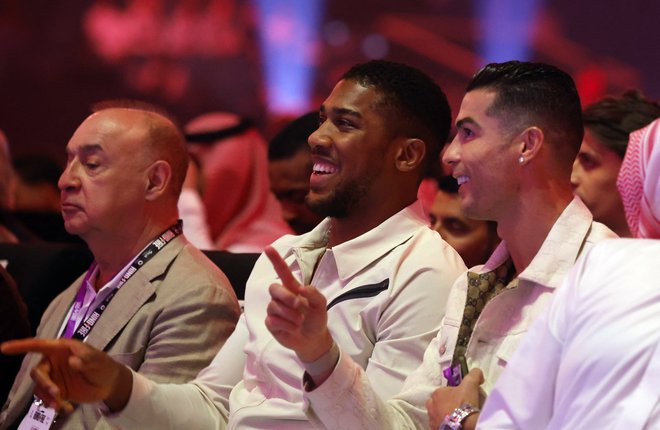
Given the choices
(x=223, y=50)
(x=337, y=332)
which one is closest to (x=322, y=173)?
(x=337, y=332)

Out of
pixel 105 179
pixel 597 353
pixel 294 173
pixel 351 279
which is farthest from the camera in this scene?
pixel 294 173

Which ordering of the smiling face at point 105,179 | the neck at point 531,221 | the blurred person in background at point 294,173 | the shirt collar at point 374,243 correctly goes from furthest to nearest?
1. the blurred person in background at point 294,173
2. the smiling face at point 105,179
3. the shirt collar at point 374,243
4. the neck at point 531,221

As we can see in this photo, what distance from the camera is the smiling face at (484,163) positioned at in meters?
2.44

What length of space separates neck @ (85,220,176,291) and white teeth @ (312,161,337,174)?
0.64 metres

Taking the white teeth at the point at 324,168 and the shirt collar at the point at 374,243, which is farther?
the white teeth at the point at 324,168

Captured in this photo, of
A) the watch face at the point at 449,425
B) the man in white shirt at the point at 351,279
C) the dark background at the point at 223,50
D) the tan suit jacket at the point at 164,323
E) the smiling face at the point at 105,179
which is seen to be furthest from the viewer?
the dark background at the point at 223,50

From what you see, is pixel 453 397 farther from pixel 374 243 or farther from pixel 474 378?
pixel 374 243

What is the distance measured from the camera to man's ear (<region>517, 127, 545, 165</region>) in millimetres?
2438

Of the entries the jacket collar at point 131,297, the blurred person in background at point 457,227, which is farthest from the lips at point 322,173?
the blurred person in background at point 457,227

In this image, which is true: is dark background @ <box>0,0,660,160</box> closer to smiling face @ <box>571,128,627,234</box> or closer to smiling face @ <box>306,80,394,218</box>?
smiling face @ <box>571,128,627,234</box>

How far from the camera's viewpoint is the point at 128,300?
10.0 ft

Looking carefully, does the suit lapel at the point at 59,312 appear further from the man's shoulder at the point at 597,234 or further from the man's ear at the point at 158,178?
the man's shoulder at the point at 597,234

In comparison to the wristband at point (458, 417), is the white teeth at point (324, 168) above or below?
above

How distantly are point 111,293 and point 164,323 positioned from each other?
10.0 inches
